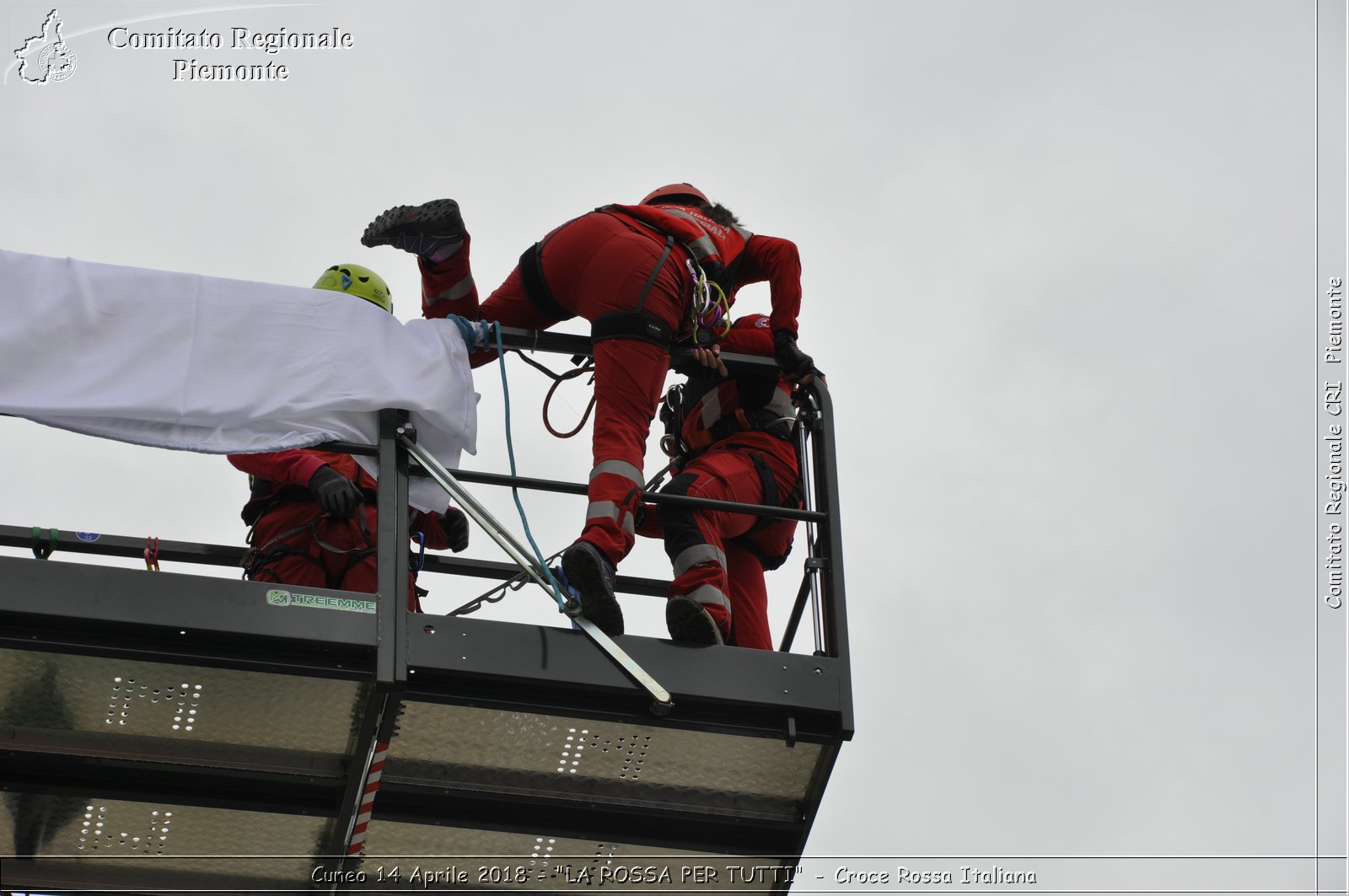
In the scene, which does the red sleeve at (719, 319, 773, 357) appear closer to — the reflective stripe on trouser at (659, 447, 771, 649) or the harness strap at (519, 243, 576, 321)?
the reflective stripe on trouser at (659, 447, 771, 649)

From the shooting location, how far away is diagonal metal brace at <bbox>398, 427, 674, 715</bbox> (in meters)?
5.71

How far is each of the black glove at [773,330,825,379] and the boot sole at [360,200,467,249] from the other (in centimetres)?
145

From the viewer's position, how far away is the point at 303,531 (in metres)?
6.73

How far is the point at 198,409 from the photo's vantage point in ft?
19.1

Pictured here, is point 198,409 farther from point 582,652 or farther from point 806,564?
point 806,564

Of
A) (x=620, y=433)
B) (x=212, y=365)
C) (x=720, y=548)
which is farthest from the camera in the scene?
(x=720, y=548)

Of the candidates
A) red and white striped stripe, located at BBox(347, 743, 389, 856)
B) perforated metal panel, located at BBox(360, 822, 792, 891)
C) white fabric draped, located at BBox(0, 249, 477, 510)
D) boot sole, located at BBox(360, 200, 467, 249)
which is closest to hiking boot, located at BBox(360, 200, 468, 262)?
boot sole, located at BBox(360, 200, 467, 249)

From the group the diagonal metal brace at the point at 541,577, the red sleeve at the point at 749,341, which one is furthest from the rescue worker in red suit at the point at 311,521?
the red sleeve at the point at 749,341

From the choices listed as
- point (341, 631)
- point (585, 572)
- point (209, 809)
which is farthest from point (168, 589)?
point (585, 572)

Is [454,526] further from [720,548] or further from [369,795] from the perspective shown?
[369,795]

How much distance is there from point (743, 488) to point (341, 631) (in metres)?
1.96

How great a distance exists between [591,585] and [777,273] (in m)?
2.07

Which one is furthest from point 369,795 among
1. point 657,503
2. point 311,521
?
point 657,503

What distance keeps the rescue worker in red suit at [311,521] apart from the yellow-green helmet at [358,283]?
1.05m
